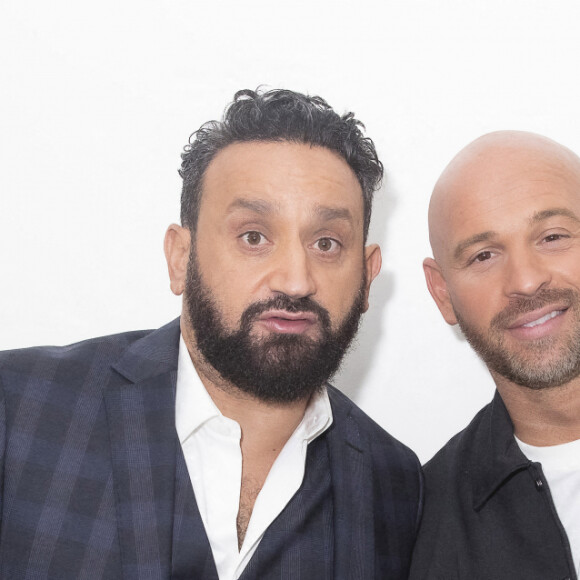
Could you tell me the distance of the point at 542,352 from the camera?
7.93 feet

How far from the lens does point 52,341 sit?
119 inches

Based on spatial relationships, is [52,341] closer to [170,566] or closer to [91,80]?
[91,80]

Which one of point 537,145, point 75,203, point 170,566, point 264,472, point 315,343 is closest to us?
point 170,566

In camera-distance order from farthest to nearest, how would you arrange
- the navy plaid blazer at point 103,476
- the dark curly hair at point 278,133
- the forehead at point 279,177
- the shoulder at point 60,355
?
1. the dark curly hair at point 278,133
2. the forehead at point 279,177
3. the shoulder at point 60,355
4. the navy plaid blazer at point 103,476

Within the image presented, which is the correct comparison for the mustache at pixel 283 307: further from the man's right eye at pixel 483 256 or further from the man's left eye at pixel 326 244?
the man's right eye at pixel 483 256

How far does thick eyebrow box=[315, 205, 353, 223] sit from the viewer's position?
2344 millimetres

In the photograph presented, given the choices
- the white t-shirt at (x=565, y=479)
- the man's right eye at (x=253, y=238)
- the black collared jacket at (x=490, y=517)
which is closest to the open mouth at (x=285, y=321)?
the man's right eye at (x=253, y=238)

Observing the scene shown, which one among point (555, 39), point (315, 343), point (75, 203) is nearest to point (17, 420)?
point (315, 343)

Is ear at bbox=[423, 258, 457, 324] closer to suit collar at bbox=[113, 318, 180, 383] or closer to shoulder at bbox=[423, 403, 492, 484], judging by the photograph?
shoulder at bbox=[423, 403, 492, 484]

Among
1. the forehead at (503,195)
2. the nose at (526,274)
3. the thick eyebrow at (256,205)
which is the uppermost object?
the forehead at (503,195)

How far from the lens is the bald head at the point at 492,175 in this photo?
101 inches

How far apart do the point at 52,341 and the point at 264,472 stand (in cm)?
106

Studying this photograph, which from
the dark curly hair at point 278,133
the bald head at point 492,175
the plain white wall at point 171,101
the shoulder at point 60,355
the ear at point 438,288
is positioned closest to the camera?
the shoulder at point 60,355

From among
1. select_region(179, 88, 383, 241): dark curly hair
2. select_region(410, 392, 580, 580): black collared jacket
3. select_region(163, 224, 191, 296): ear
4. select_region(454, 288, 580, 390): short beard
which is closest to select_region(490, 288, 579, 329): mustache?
select_region(454, 288, 580, 390): short beard
